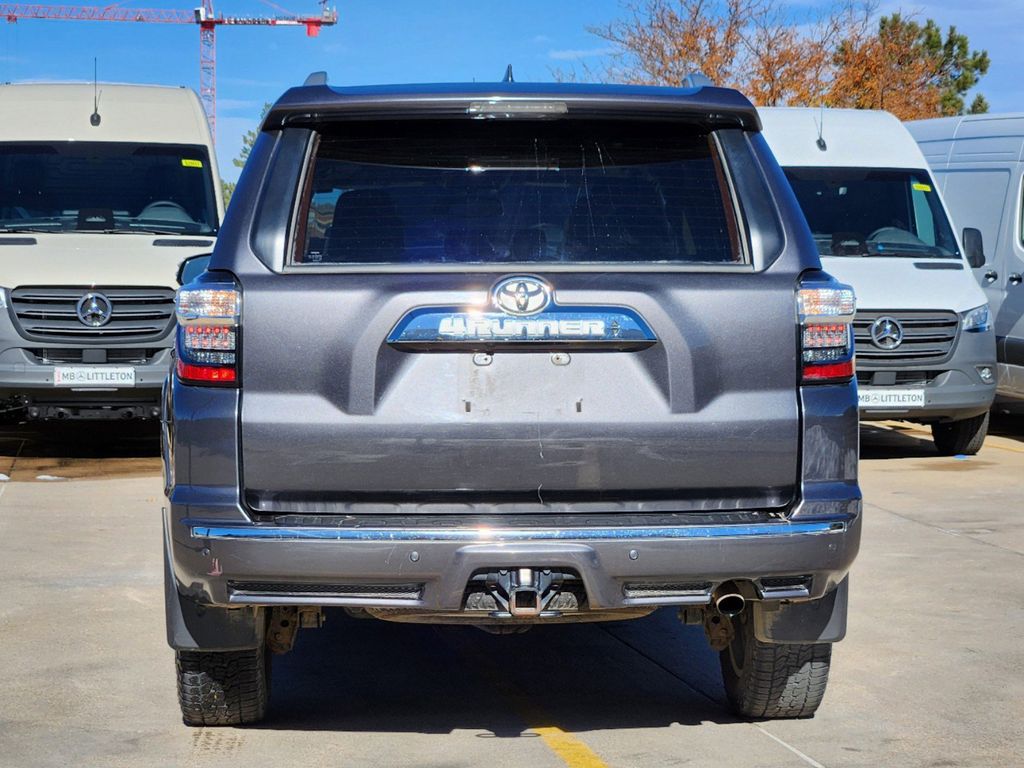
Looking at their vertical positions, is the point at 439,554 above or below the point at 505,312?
below

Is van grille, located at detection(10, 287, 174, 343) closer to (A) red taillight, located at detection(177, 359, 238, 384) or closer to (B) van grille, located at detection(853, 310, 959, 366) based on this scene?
(B) van grille, located at detection(853, 310, 959, 366)

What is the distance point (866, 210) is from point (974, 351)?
1635mm

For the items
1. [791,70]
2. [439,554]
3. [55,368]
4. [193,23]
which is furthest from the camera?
[193,23]

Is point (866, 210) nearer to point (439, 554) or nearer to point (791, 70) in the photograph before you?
point (439, 554)

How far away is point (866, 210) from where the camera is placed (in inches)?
510

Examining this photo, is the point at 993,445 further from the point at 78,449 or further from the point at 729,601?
the point at 729,601

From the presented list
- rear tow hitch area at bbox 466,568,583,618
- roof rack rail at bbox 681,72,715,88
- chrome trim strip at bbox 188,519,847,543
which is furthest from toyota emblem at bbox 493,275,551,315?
roof rack rail at bbox 681,72,715,88

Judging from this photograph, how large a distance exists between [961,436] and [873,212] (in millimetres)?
1923

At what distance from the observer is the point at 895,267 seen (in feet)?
40.1

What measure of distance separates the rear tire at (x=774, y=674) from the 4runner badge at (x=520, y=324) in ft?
3.46

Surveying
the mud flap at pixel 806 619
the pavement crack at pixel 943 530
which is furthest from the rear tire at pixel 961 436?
the mud flap at pixel 806 619

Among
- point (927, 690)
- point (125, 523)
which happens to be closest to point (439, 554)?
point (927, 690)

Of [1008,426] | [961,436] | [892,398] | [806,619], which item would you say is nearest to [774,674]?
[806,619]

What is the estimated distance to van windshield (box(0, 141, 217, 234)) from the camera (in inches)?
480
